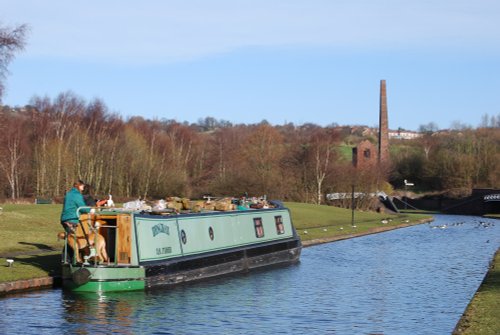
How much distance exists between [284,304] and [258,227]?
8.66 meters

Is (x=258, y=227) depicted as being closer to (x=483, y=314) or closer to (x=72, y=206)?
(x=72, y=206)

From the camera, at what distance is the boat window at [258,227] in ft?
94.9

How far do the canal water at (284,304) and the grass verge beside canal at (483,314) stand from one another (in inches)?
24.2

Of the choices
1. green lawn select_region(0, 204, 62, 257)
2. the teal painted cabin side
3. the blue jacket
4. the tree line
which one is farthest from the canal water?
the tree line

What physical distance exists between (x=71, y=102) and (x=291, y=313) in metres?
58.8

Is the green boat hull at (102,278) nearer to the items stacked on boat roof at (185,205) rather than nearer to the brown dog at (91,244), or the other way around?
the brown dog at (91,244)

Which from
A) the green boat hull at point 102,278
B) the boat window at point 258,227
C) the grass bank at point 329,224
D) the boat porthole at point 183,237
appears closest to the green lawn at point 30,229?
the green boat hull at point 102,278

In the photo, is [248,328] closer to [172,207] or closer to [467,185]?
[172,207]

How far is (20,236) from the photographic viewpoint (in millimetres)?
28953

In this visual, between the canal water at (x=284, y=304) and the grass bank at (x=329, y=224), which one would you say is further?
the grass bank at (x=329, y=224)

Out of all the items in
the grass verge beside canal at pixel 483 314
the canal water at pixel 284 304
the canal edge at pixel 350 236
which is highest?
the canal edge at pixel 350 236

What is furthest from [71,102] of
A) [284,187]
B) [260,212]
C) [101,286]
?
[101,286]

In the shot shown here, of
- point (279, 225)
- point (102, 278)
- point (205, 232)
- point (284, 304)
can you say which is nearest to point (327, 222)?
point (279, 225)

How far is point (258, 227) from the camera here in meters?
29.1
